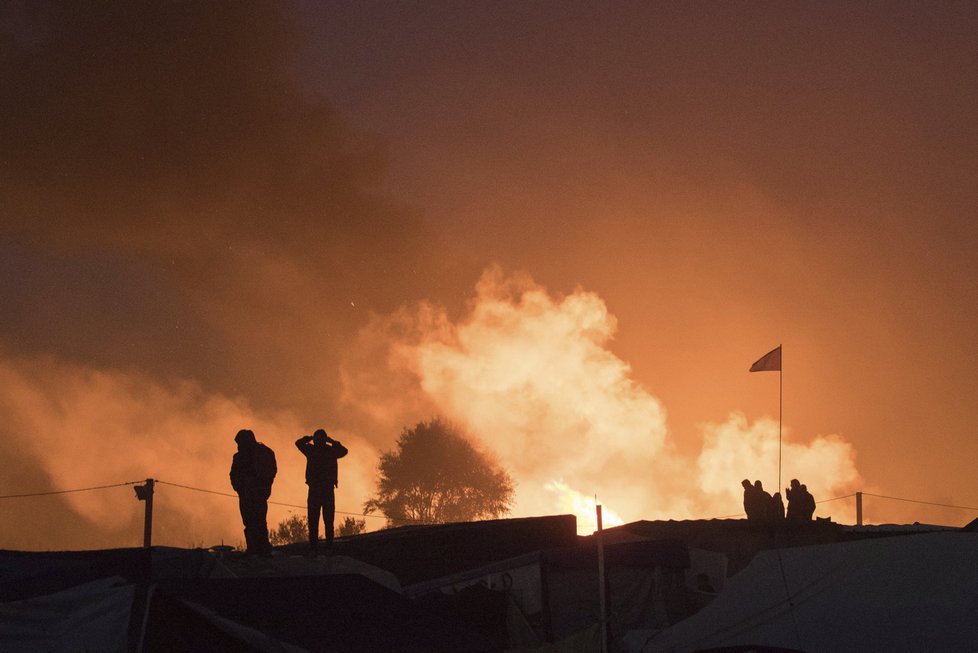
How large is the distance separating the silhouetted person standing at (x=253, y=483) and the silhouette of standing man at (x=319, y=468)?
708 mm

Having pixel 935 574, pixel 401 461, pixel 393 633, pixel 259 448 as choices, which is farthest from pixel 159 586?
pixel 401 461

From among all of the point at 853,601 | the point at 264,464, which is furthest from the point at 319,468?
the point at 853,601

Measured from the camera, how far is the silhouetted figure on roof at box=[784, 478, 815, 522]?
87.7 feet

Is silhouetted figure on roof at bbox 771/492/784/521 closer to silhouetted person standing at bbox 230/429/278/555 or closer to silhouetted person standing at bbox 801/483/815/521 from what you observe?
silhouetted person standing at bbox 801/483/815/521

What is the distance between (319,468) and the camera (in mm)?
20453

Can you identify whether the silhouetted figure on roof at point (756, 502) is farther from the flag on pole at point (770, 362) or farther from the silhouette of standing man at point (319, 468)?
the silhouette of standing man at point (319, 468)

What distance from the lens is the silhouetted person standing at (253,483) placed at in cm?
2003

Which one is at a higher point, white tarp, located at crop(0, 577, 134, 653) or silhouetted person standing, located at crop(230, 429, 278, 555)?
silhouetted person standing, located at crop(230, 429, 278, 555)

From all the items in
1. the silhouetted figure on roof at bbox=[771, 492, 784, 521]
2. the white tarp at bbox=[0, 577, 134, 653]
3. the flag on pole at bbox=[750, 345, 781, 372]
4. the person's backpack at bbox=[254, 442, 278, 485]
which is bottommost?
the white tarp at bbox=[0, 577, 134, 653]

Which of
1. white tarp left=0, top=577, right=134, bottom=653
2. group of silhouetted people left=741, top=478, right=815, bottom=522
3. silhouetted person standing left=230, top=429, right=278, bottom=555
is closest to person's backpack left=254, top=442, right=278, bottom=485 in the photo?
silhouetted person standing left=230, top=429, right=278, bottom=555

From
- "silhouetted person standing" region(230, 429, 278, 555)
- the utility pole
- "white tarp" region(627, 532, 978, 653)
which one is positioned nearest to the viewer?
"white tarp" region(627, 532, 978, 653)

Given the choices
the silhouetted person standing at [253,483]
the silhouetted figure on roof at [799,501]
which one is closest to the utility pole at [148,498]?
the silhouetted person standing at [253,483]

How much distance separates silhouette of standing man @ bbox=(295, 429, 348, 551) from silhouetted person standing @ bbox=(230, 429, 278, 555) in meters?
0.71

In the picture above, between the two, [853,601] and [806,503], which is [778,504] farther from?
[853,601]
